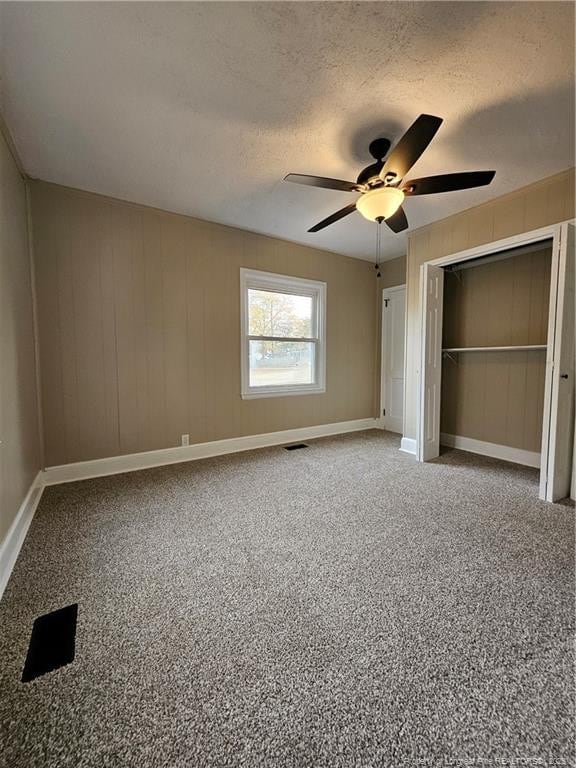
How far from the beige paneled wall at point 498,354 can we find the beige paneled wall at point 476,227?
1.82 ft

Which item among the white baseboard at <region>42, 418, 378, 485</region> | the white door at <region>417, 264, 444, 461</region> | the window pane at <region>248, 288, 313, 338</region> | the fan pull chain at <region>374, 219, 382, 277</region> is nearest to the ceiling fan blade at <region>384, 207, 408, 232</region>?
the fan pull chain at <region>374, 219, 382, 277</region>

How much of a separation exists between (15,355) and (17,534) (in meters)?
1.13

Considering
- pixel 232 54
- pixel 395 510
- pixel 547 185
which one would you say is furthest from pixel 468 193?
pixel 395 510

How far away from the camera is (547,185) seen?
2658 millimetres

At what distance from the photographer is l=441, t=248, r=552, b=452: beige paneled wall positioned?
326 cm

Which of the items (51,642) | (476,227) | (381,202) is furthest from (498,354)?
(51,642)

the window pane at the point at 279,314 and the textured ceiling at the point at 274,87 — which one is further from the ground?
the textured ceiling at the point at 274,87

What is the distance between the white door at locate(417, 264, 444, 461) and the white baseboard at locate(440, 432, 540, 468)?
55cm

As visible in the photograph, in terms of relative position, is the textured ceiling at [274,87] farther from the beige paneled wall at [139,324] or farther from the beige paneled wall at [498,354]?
the beige paneled wall at [498,354]

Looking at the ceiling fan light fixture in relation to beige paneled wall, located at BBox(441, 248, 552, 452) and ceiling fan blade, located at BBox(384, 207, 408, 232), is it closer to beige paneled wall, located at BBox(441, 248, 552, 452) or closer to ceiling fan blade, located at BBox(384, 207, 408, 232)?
ceiling fan blade, located at BBox(384, 207, 408, 232)

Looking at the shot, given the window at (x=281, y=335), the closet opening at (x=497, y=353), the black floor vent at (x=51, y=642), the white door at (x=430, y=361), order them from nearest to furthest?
the black floor vent at (x=51, y=642) → the closet opening at (x=497, y=353) → the white door at (x=430, y=361) → the window at (x=281, y=335)

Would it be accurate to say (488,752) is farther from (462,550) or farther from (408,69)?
(408,69)

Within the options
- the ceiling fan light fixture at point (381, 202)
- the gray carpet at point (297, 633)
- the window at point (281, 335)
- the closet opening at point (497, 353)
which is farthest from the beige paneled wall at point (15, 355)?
the closet opening at point (497, 353)

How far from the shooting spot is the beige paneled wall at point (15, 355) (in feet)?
5.95
